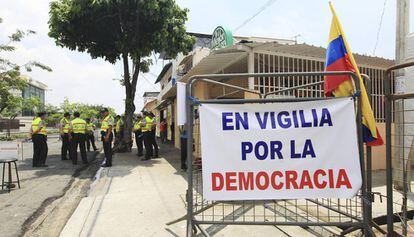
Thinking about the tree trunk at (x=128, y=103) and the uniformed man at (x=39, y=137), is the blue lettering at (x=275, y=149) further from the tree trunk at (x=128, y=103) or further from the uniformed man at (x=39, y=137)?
the tree trunk at (x=128, y=103)

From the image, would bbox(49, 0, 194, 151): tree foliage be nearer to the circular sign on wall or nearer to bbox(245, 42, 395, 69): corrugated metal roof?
the circular sign on wall

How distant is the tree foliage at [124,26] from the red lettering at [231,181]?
9558 mm

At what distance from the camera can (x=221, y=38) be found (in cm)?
1242

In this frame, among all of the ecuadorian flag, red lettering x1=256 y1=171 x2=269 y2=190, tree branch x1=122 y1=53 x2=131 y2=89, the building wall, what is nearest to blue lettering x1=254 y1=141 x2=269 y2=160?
red lettering x1=256 y1=171 x2=269 y2=190

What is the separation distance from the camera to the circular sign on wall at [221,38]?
1188 centimetres

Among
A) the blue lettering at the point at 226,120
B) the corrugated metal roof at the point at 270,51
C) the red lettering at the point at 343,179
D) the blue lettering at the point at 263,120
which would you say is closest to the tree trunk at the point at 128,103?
the corrugated metal roof at the point at 270,51

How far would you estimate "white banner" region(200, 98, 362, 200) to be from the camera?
130 inches

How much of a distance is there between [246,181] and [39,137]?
353 inches

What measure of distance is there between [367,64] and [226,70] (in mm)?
3919

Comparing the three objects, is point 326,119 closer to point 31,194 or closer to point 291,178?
point 291,178

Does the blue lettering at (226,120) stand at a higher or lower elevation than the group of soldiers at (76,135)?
higher

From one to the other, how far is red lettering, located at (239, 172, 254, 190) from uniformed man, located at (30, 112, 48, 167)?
8.79m

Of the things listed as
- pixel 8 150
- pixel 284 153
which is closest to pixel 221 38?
pixel 8 150

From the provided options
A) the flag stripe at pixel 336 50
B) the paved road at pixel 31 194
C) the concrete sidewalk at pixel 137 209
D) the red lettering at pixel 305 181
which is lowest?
the paved road at pixel 31 194
